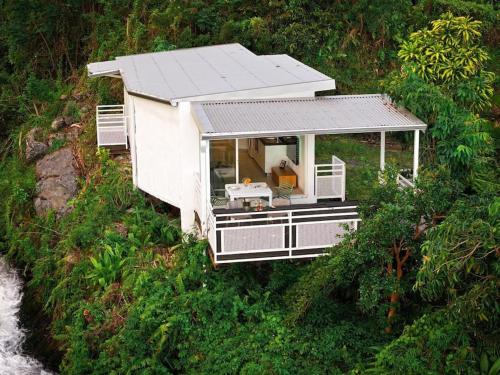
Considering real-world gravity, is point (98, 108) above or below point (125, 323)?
above

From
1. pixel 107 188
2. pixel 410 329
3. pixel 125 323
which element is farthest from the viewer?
pixel 107 188

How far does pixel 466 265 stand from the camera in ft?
41.4

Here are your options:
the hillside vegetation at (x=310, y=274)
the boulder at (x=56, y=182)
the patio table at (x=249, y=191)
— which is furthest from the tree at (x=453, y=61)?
the boulder at (x=56, y=182)

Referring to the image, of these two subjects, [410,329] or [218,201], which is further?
[218,201]

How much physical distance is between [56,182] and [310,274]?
39.3 ft

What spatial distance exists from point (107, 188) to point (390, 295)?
955 cm

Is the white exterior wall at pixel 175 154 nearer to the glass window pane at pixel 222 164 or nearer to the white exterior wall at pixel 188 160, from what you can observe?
the white exterior wall at pixel 188 160

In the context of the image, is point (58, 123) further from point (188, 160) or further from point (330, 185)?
point (330, 185)

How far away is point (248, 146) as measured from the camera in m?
20.1

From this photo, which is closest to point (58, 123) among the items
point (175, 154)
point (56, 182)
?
point (56, 182)

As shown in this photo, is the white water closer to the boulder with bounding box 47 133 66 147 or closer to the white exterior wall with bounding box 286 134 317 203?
the boulder with bounding box 47 133 66 147

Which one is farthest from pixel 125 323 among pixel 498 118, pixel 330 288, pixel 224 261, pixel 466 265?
pixel 498 118

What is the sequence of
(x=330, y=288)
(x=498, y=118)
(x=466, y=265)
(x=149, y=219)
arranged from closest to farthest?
(x=466, y=265)
(x=330, y=288)
(x=149, y=219)
(x=498, y=118)

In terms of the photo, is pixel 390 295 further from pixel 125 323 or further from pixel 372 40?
pixel 372 40
